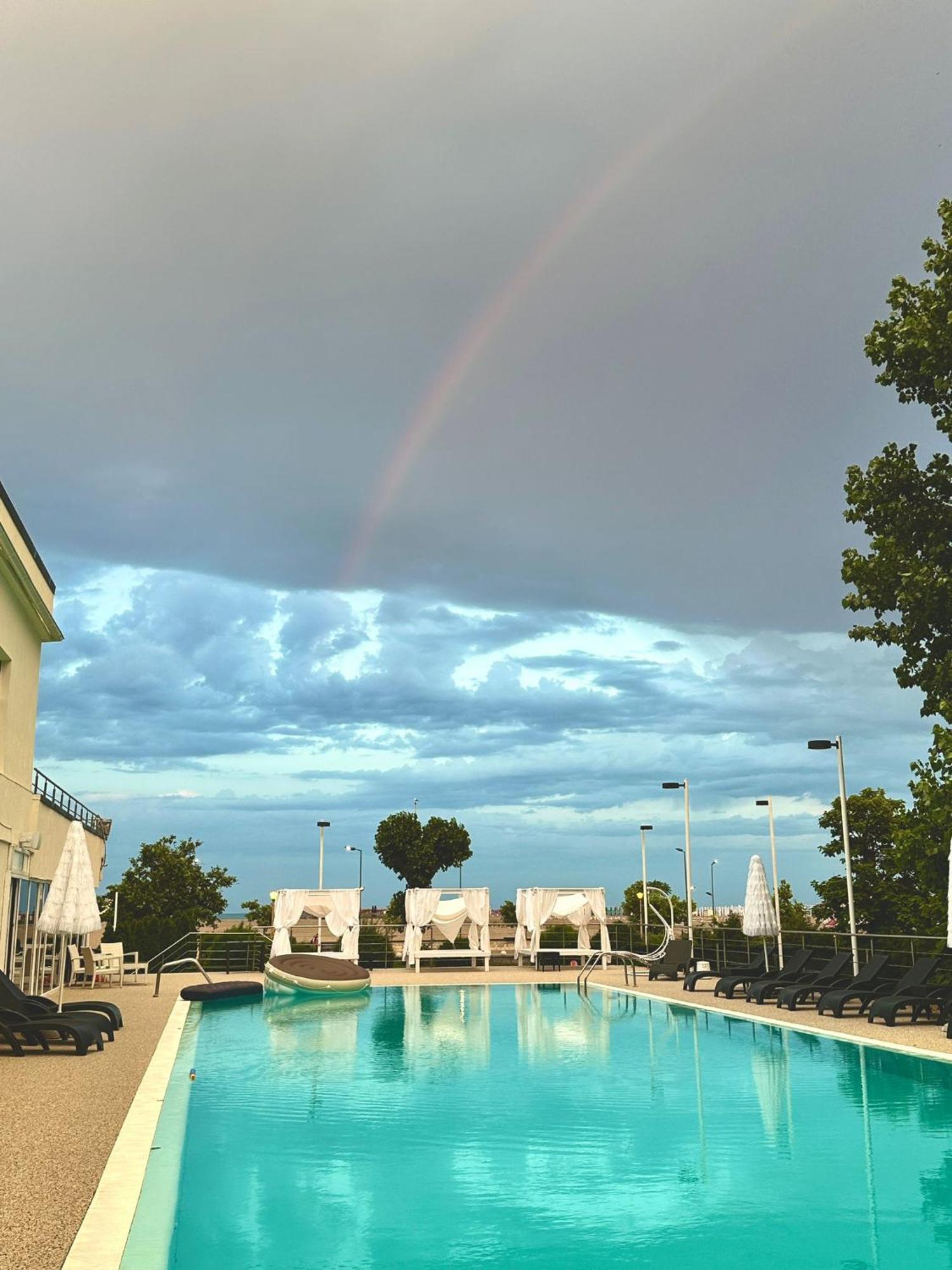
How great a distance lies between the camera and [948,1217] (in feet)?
22.7

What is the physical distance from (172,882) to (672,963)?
29.8 meters

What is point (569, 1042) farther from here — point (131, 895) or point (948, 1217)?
point (131, 895)

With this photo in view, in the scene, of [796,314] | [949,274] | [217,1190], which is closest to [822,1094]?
[217,1190]

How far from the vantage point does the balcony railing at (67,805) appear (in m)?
23.0

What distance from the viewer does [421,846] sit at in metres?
57.6

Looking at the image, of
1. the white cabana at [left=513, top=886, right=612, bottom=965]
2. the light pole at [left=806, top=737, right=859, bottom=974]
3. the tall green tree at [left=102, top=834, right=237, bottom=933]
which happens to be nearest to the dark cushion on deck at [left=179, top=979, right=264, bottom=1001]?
the white cabana at [left=513, top=886, right=612, bottom=965]

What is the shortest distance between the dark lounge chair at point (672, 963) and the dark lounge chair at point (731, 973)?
44 cm

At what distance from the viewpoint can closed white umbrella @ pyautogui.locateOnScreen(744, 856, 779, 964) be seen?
2114 centimetres

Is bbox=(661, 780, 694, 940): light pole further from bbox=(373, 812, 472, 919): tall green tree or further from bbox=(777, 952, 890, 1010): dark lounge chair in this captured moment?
bbox=(373, 812, 472, 919): tall green tree

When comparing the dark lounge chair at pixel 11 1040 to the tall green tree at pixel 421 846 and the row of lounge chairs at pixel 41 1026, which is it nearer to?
the row of lounge chairs at pixel 41 1026

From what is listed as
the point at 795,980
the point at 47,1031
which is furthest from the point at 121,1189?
the point at 795,980

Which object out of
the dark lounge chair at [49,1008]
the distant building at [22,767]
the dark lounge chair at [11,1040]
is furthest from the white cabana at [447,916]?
the dark lounge chair at [11,1040]

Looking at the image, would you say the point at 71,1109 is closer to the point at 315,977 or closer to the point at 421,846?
the point at 315,977

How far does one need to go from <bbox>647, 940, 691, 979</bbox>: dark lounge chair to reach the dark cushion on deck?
8400 mm
